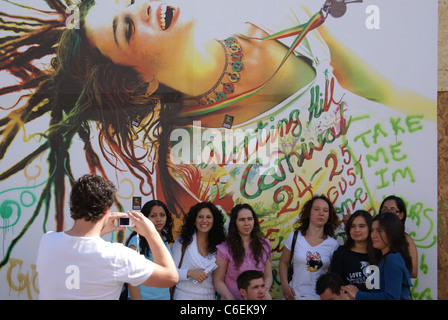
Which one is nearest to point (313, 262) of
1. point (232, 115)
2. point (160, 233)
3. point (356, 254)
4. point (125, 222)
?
point (356, 254)

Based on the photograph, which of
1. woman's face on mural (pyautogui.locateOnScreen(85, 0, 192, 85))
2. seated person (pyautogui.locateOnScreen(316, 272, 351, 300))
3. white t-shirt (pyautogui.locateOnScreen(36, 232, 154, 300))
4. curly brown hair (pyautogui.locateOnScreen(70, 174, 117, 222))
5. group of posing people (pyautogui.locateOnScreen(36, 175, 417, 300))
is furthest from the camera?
woman's face on mural (pyautogui.locateOnScreen(85, 0, 192, 85))

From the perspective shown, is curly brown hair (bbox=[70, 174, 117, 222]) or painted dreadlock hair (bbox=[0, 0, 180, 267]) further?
painted dreadlock hair (bbox=[0, 0, 180, 267])

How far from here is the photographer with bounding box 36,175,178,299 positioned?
91.8 inches

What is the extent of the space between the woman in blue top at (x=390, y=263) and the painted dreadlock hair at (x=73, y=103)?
244 cm

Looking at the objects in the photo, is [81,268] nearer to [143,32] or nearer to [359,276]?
[359,276]

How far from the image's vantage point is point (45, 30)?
538 centimetres

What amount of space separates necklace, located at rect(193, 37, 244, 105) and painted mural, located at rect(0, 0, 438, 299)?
12mm

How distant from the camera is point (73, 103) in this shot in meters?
5.33

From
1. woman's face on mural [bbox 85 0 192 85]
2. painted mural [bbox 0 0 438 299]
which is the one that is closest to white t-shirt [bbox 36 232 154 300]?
painted mural [bbox 0 0 438 299]

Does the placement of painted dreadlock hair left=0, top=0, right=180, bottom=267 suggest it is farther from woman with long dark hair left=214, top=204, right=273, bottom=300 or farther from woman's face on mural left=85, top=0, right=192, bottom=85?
woman with long dark hair left=214, top=204, right=273, bottom=300

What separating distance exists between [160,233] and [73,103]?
1.90 metres

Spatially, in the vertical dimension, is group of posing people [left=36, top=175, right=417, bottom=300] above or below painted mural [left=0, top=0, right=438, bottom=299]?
below

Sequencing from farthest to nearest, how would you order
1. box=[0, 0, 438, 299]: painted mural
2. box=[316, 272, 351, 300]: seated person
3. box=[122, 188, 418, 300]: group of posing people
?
box=[0, 0, 438, 299]: painted mural < box=[122, 188, 418, 300]: group of posing people < box=[316, 272, 351, 300]: seated person

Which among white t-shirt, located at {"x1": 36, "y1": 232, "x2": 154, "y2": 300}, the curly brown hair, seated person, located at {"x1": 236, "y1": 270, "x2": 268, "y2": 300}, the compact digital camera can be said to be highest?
the curly brown hair
